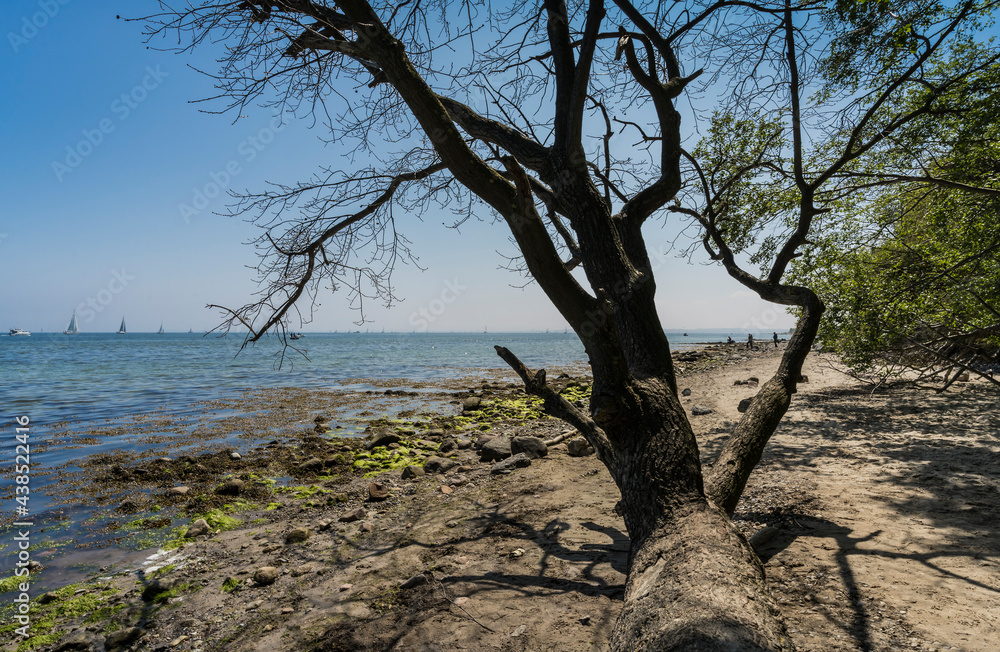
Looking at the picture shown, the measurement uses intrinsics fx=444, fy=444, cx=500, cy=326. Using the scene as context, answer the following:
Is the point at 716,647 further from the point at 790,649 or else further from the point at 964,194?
the point at 964,194

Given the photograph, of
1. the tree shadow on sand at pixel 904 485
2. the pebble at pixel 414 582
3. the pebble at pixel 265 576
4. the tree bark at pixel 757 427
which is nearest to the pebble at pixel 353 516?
the pebble at pixel 265 576

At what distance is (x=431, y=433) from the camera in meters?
10.3

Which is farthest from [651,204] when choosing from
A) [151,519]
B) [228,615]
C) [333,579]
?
[151,519]

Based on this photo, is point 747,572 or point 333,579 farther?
point 333,579

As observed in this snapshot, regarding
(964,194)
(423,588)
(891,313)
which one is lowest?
(423,588)

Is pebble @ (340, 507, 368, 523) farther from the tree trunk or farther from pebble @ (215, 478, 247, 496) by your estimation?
the tree trunk

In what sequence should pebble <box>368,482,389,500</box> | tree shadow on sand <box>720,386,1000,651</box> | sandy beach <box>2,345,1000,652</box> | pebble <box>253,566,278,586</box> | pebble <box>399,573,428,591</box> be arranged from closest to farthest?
sandy beach <box>2,345,1000,652</box> → tree shadow on sand <box>720,386,1000,651</box> → pebble <box>399,573,428,591</box> → pebble <box>253,566,278,586</box> → pebble <box>368,482,389,500</box>

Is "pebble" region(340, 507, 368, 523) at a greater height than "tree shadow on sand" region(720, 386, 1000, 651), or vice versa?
"tree shadow on sand" region(720, 386, 1000, 651)

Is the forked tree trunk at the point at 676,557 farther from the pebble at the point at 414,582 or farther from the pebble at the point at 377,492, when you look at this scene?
the pebble at the point at 377,492

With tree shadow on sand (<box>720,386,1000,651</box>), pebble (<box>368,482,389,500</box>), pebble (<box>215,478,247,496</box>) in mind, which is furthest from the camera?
pebble (<box>215,478,247,496</box>)

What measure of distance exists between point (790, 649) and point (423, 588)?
8.43 ft

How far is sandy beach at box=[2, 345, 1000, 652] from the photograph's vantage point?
9.32 ft

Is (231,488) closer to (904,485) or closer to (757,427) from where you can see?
(757,427)

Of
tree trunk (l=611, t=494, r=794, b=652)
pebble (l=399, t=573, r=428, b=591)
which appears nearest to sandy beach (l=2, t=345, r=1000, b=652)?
pebble (l=399, t=573, r=428, b=591)
